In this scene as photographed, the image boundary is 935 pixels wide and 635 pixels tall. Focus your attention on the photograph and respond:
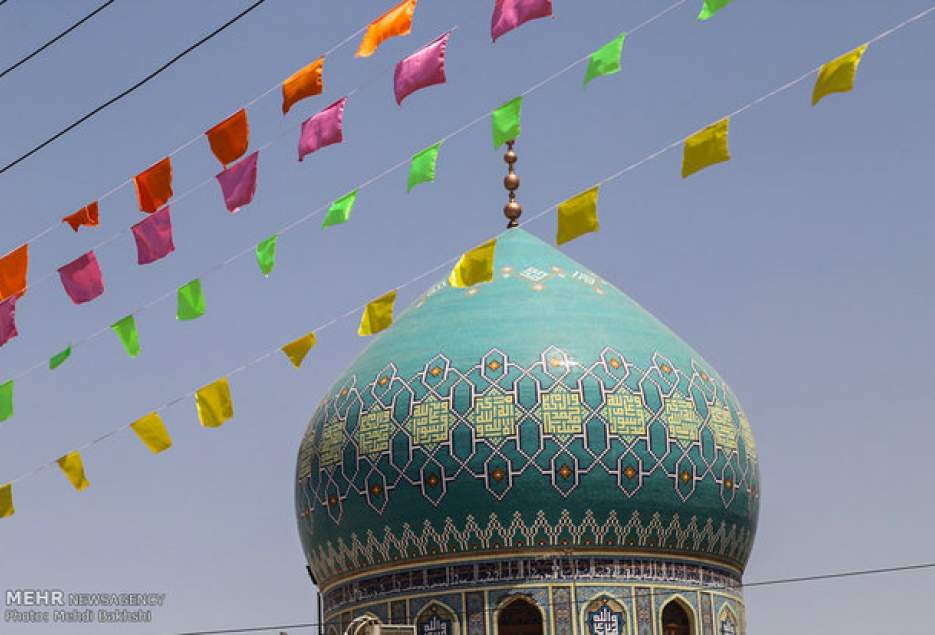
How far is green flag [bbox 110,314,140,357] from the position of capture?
12.6 meters

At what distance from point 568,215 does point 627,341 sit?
10.1m

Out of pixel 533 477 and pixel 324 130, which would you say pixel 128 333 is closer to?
pixel 324 130

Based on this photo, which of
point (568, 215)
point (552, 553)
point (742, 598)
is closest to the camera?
point (568, 215)

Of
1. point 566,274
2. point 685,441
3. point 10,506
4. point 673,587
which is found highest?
point 566,274

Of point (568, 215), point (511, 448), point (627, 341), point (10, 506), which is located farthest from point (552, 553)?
point (568, 215)

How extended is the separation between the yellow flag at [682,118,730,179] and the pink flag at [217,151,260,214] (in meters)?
2.90

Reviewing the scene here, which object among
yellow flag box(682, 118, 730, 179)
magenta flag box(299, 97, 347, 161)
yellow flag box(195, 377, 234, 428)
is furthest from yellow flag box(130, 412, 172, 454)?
yellow flag box(682, 118, 730, 179)

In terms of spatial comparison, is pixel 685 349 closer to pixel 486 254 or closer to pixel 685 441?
pixel 685 441

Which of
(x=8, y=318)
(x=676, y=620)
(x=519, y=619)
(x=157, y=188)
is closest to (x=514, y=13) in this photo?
(x=157, y=188)

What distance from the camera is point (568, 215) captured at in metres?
11.0

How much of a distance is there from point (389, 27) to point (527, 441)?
9546 mm

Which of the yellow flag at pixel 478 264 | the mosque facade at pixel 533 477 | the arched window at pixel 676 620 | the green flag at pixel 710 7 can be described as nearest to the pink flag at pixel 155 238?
the yellow flag at pixel 478 264

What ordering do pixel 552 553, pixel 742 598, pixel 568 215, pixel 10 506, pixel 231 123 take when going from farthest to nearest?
pixel 742 598 < pixel 552 553 < pixel 10 506 < pixel 231 123 < pixel 568 215

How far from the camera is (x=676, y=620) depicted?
20656mm
